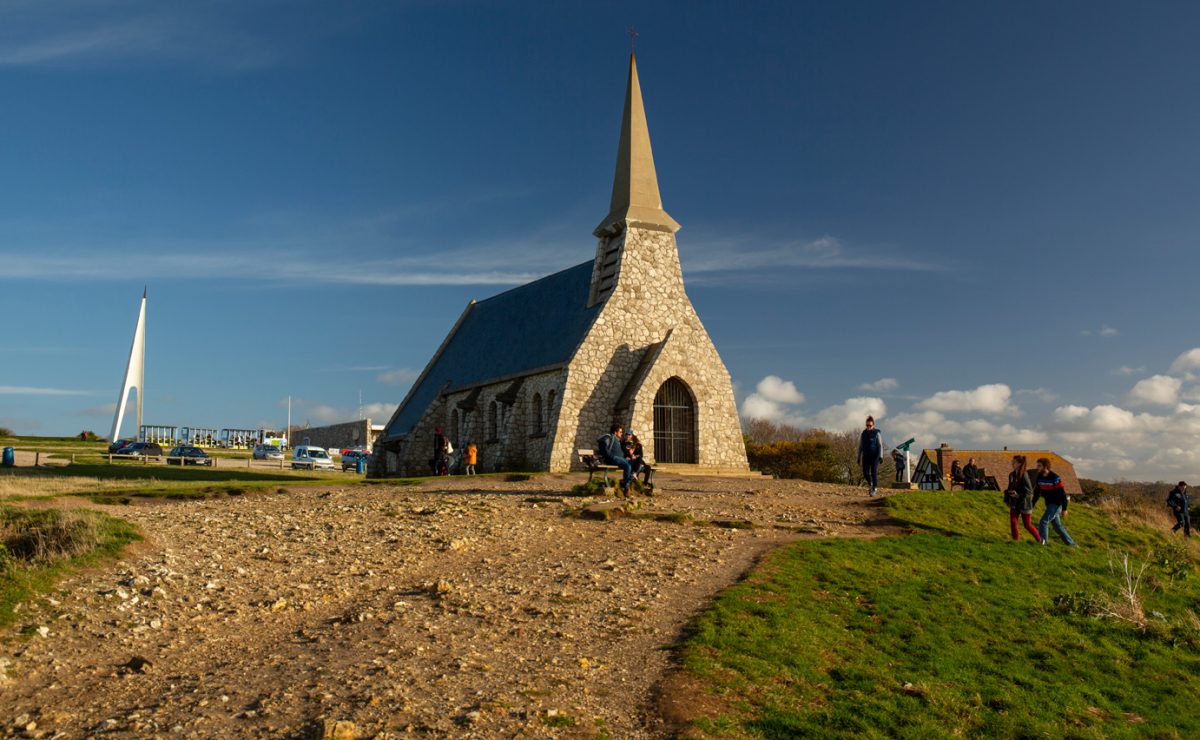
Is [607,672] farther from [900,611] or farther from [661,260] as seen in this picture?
[661,260]

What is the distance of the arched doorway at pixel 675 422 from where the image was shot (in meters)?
34.0

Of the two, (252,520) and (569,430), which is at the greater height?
(569,430)

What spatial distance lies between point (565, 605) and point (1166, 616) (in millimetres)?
11215

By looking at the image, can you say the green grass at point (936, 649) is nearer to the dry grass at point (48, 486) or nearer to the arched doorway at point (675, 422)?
the arched doorway at point (675, 422)

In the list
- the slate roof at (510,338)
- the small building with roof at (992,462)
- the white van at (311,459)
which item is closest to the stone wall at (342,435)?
the white van at (311,459)

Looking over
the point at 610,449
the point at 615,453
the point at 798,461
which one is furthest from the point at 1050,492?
the point at 798,461

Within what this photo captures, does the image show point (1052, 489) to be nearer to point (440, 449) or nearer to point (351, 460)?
point (440, 449)

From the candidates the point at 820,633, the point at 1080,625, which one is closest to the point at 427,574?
the point at 820,633

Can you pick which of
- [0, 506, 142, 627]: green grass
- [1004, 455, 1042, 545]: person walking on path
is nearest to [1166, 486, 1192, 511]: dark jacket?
[1004, 455, 1042, 545]: person walking on path

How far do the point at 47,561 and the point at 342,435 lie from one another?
7989 centimetres

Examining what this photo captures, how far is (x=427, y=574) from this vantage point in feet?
46.6

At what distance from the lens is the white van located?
55287mm

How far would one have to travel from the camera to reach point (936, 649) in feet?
40.5

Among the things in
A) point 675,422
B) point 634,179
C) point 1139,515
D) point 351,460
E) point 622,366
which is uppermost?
Answer: point 634,179
